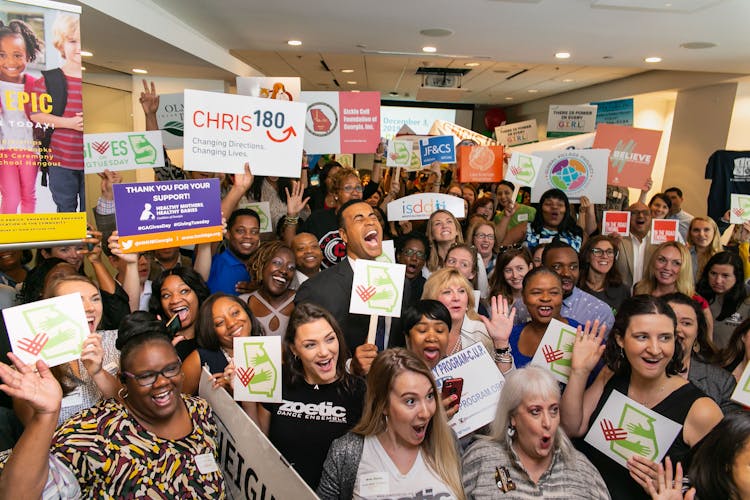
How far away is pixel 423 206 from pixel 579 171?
6.56ft

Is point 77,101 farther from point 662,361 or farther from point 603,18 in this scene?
point 603,18

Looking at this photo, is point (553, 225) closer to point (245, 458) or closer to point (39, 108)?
point (245, 458)

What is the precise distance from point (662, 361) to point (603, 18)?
15.1 ft

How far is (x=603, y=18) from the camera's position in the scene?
5.61m

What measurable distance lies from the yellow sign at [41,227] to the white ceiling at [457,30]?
109 inches

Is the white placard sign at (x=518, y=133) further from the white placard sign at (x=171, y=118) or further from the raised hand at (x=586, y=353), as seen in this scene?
the raised hand at (x=586, y=353)

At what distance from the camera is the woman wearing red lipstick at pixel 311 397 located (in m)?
2.28

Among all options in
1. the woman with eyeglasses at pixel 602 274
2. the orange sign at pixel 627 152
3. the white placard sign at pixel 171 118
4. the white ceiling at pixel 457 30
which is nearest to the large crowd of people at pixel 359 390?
the woman with eyeglasses at pixel 602 274

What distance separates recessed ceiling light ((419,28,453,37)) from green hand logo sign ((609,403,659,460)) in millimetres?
5413

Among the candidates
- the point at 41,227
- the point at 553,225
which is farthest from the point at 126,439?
the point at 553,225

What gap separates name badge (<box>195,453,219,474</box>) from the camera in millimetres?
1977

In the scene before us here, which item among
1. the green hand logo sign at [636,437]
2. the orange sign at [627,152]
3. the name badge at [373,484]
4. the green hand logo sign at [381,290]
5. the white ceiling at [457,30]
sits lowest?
the name badge at [373,484]

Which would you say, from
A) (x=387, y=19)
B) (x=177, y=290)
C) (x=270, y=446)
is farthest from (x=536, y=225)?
(x=270, y=446)

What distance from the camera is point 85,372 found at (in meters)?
2.35
